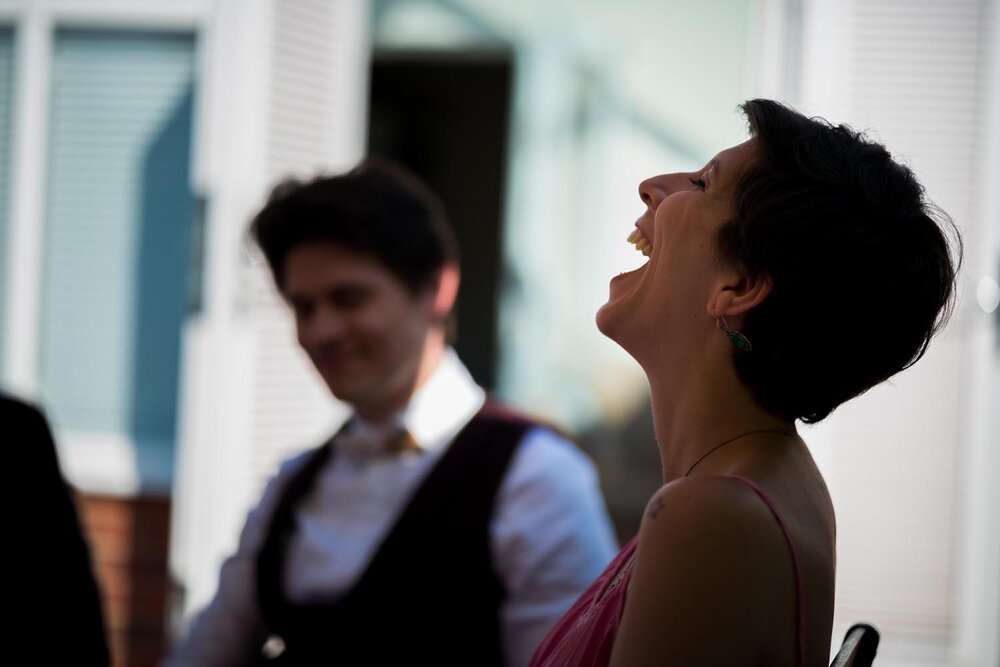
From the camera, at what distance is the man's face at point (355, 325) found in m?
1.82

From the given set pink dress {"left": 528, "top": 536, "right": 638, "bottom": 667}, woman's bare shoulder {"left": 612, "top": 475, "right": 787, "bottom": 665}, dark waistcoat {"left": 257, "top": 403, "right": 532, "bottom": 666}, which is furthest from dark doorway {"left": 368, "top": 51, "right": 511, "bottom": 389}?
woman's bare shoulder {"left": 612, "top": 475, "right": 787, "bottom": 665}

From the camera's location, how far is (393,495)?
1.75 metres

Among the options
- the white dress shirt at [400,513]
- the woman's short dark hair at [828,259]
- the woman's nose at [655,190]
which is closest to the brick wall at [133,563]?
the white dress shirt at [400,513]

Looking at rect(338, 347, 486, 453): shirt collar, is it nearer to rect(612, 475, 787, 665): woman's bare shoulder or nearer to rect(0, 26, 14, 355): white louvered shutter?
rect(612, 475, 787, 665): woman's bare shoulder

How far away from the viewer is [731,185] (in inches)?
36.6

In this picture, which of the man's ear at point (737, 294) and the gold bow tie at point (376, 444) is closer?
the man's ear at point (737, 294)

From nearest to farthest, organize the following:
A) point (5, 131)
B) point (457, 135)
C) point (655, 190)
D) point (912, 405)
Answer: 1. point (655, 190)
2. point (912, 405)
3. point (5, 131)
4. point (457, 135)

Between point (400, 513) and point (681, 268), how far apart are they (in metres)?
0.90

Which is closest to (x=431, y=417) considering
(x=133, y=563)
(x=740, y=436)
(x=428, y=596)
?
(x=428, y=596)

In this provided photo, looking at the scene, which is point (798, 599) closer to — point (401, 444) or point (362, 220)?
point (401, 444)

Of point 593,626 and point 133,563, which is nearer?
point 593,626

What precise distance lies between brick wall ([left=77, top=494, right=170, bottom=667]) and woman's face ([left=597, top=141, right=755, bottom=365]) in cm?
267

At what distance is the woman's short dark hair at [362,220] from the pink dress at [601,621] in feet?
2.99

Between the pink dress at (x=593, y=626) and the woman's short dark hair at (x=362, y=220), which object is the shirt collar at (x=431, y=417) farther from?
the pink dress at (x=593, y=626)
